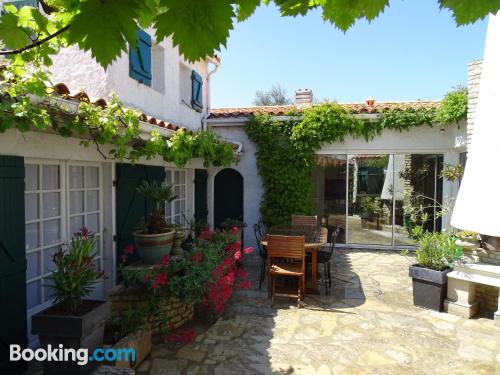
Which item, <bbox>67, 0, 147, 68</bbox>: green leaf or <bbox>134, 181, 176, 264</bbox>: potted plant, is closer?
<bbox>67, 0, 147, 68</bbox>: green leaf

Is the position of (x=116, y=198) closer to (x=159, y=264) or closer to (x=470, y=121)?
(x=159, y=264)

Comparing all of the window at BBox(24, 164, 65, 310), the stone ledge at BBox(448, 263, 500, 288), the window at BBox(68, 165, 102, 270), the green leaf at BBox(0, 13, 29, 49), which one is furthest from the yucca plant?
the stone ledge at BBox(448, 263, 500, 288)

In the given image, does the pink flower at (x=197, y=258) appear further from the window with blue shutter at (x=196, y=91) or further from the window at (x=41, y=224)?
the window with blue shutter at (x=196, y=91)

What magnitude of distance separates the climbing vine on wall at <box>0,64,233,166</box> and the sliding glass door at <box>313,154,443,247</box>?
5376mm

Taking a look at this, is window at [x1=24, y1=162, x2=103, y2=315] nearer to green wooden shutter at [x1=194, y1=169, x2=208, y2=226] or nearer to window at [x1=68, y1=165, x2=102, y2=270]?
window at [x1=68, y1=165, x2=102, y2=270]

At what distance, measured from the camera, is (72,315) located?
10.7 ft

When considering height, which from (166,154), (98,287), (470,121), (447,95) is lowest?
(98,287)

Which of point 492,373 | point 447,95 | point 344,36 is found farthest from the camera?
point 447,95

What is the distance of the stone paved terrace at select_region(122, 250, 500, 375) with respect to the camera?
3.96 meters

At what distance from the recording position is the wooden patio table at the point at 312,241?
20.7ft

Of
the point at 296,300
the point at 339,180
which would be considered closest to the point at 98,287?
the point at 296,300

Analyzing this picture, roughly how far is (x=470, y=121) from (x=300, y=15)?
7.71m

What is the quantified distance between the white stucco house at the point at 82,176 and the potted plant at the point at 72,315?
622mm

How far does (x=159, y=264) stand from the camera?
483 centimetres
